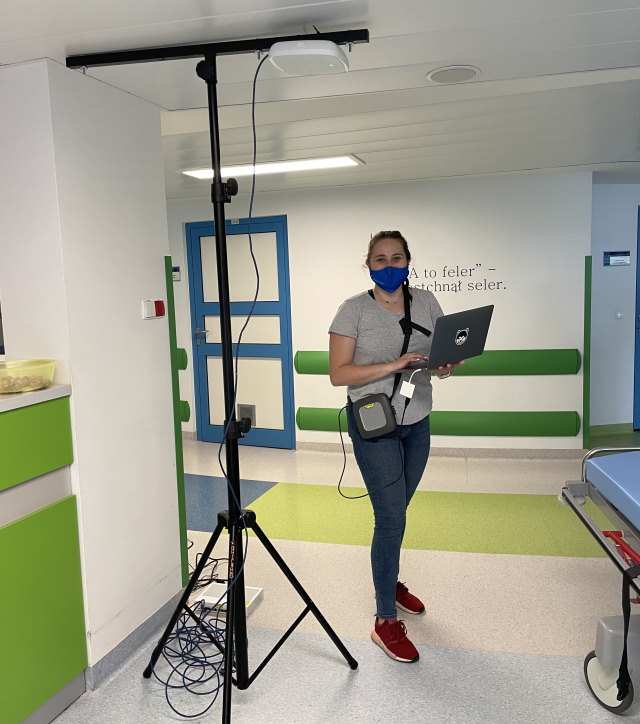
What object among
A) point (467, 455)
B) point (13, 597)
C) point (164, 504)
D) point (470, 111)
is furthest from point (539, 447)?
point (13, 597)

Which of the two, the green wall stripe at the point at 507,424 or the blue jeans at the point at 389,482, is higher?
the blue jeans at the point at 389,482

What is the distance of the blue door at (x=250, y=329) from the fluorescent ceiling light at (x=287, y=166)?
1112mm

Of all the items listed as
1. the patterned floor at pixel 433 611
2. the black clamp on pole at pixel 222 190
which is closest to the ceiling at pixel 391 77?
the black clamp on pole at pixel 222 190

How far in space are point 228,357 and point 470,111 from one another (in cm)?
205

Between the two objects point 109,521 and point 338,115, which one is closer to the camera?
point 109,521

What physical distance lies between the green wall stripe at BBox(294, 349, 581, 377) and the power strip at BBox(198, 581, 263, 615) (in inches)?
117

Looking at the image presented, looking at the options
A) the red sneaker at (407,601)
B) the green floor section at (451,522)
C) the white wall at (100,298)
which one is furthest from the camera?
the green floor section at (451,522)

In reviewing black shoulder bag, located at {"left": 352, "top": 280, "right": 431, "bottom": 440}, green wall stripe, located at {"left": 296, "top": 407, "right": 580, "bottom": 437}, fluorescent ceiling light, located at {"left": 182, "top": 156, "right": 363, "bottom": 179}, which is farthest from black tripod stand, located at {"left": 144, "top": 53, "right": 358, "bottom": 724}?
green wall stripe, located at {"left": 296, "top": 407, "right": 580, "bottom": 437}

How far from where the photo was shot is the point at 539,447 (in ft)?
18.1

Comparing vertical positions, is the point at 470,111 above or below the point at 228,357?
above

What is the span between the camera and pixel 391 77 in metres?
2.68

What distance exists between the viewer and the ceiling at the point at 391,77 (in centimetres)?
201

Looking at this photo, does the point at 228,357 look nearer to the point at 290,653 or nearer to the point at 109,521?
the point at 109,521

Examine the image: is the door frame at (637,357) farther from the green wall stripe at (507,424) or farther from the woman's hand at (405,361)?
the woman's hand at (405,361)
